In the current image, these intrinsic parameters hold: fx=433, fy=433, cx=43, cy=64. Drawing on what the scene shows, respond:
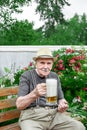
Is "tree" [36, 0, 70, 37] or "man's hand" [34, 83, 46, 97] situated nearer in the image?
"man's hand" [34, 83, 46, 97]

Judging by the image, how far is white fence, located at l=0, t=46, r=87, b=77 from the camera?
8.86 metres

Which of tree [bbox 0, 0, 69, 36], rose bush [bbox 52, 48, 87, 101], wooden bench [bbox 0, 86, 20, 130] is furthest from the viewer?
tree [bbox 0, 0, 69, 36]

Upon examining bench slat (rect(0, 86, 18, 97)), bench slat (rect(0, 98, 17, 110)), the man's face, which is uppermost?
the man's face

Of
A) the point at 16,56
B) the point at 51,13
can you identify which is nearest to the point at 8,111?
the point at 16,56

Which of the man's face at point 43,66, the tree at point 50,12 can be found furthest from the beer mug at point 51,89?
A: the tree at point 50,12

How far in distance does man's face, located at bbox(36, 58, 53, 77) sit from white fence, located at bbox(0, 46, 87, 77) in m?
4.50

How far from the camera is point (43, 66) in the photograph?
4238 mm

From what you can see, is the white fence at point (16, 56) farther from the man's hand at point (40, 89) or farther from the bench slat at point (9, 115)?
the man's hand at point (40, 89)

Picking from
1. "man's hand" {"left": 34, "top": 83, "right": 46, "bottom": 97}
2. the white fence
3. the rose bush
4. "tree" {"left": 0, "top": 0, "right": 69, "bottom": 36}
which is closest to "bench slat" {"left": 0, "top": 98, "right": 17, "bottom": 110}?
"man's hand" {"left": 34, "top": 83, "right": 46, "bottom": 97}

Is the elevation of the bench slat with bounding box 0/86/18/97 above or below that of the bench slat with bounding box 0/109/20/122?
above

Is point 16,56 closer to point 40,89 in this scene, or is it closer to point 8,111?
point 8,111

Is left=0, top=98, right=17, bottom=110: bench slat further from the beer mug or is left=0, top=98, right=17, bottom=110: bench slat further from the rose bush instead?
the rose bush

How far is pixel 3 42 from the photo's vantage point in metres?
15.8

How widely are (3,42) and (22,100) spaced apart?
11.8 m
